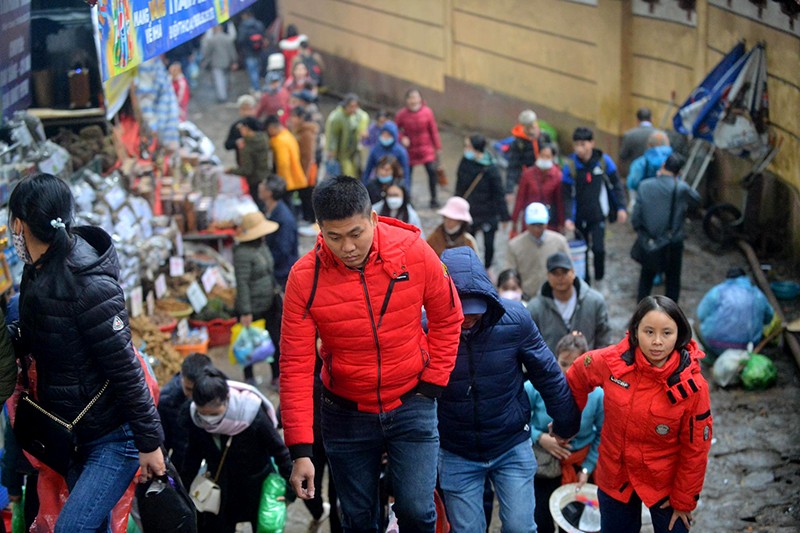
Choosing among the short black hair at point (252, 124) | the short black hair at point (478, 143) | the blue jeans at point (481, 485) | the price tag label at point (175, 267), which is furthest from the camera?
the short black hair at point (252, 124)

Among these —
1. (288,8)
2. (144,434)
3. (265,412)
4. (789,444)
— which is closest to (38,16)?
(265,412)

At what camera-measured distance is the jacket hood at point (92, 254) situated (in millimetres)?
4949

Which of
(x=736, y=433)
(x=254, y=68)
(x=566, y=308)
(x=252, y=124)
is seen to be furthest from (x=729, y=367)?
(x=254, y=68)

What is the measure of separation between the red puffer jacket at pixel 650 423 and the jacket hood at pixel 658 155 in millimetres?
7088

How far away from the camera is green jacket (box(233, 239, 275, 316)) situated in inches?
391

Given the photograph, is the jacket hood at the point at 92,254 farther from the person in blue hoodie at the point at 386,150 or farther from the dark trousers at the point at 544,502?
the person in blue hoodie at the point at 386,150

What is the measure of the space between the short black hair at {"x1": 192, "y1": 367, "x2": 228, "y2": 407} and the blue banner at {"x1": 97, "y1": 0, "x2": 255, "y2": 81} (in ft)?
5.73

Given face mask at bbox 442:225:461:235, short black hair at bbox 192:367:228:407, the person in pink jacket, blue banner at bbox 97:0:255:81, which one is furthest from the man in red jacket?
the person in pink jacket

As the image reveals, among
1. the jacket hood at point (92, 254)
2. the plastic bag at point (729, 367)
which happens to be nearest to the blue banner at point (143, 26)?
the jacket hood at point (92, 254)

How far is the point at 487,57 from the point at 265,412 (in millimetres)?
13717

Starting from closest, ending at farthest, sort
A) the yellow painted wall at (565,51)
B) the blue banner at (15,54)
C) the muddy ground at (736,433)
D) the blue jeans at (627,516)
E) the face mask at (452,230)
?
the blue jeans at (627,516) → the muddy ground at (736,433) → the blue banner at (15,54) → the face mask at (452,230) → the yellow painted wall at (565,51)

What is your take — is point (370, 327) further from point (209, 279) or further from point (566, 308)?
point (209, 279)

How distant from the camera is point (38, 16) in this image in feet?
30.1

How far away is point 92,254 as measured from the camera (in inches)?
199
